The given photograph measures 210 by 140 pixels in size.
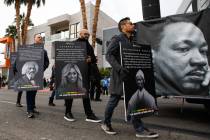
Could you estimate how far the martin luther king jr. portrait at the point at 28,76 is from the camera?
732 centimetres

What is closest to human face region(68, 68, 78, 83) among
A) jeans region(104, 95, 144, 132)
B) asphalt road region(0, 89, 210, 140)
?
asphalt road region(0, 89, 210, 140)

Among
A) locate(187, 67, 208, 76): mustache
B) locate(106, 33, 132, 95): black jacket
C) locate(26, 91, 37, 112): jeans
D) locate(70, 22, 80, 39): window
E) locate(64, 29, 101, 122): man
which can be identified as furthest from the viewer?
locate(70, 22, 80, 39): window

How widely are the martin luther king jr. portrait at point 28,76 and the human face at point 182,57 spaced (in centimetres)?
248

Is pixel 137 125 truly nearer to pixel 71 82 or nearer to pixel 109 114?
pixel 109 114

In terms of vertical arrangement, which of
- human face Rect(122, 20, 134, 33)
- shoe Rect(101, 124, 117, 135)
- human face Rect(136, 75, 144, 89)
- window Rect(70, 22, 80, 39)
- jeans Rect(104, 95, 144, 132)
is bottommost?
shoe Rect(101, 124, 117, 135)

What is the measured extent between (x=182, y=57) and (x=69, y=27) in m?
36.4

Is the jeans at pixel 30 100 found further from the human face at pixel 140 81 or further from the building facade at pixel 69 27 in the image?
the building facade at pixel 69 27

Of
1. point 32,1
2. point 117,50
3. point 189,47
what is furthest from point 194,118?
point 32,1

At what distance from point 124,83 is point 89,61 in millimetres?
1835

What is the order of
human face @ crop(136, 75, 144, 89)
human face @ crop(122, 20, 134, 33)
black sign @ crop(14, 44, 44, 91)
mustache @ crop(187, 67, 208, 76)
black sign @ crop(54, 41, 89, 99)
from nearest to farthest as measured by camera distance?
human face @ crop(136, 75, 144, 89)
human face @ crop(122, 20, 134, 33)
mustache @ crop(187, 67, 208, 76)
black sign @ crop(54, 41, 89, 99)
black sign @ crop(14, 44, 44, 91)

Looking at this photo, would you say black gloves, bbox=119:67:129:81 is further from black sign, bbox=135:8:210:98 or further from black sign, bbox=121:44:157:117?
black sign, bbox=135:8:210:98

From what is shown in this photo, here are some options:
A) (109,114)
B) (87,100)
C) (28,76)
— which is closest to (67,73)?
(87,100)

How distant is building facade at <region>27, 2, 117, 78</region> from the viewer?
38469 mm

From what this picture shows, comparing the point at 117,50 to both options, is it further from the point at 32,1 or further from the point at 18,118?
the point at 32,1
